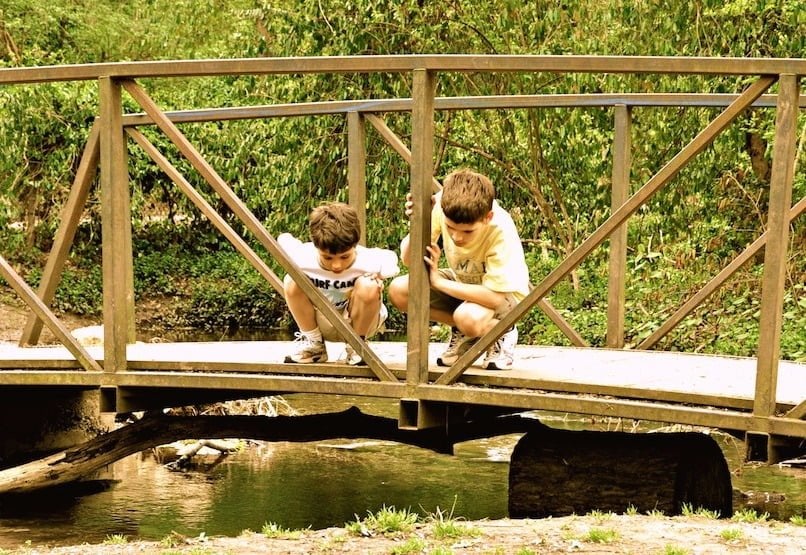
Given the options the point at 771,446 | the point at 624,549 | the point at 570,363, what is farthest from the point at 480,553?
the point at 570,363

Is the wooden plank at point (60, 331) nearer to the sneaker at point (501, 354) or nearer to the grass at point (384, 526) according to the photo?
the grass at point (384, 526)

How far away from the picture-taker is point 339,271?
21.5 ft

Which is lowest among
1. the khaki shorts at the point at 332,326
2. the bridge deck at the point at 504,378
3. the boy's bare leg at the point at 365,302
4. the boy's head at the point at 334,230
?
the bridge deck at the point at 504,378

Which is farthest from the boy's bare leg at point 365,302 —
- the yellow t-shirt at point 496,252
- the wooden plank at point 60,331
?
the wooden plank at point 60,331

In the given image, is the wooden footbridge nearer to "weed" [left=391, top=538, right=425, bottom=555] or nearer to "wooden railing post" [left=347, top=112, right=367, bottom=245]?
"wooden railing post" [left=347, top=112, right=367, bottom=245]

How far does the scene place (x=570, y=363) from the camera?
23.6 ft

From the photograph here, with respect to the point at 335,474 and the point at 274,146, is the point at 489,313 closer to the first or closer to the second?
the point at 335,474

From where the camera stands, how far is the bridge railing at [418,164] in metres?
5.52

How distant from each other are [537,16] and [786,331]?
405cm

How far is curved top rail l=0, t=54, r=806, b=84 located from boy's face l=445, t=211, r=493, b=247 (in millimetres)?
688

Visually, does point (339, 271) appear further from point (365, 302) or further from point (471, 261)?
point (471, 261)

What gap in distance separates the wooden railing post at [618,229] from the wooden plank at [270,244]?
2020 mm

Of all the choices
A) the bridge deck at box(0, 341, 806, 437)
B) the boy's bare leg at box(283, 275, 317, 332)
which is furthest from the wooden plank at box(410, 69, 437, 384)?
the boy's bare leg at box(283, 275, 317, 332)

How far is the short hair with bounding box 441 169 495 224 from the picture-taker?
6.11 metres
